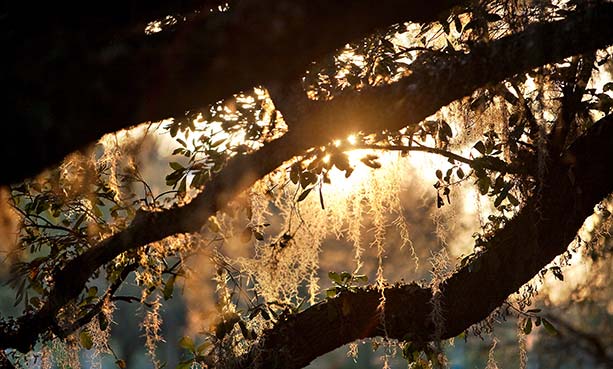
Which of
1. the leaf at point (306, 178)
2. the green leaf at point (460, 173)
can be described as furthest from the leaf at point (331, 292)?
the green leaf at point (460, 173)

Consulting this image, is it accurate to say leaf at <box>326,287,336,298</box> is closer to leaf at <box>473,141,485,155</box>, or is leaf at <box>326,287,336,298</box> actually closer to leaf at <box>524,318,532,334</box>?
leaf at <box>473,141,485,155</box>

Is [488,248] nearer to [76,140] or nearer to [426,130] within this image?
[426,130]

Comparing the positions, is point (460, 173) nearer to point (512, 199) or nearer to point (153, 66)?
point (512, 199)

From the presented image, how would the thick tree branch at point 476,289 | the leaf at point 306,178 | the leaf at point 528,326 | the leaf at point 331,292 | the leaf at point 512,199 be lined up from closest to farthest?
the leaf at point 306,178, the thick tree branch at point 476,289, the leaf at point 512,199, the leaf at point 331,292, the leaf at point 528,326

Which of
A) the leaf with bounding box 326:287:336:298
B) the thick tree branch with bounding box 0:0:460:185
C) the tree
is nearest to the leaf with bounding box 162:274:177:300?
the tree

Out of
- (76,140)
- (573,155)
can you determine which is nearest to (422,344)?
(573,155)

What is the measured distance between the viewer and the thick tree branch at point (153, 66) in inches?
66.3

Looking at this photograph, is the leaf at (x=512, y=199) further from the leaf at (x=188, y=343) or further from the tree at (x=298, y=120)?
the leaf at (x=188, y=343)

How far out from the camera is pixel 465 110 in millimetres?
3701

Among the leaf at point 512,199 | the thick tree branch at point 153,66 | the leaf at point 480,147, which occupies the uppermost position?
the leaf at point 480,147

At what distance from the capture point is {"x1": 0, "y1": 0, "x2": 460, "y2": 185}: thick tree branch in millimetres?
1684

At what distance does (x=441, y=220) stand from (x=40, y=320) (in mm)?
1855

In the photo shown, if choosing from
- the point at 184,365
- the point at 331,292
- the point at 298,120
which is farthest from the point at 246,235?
the point at 298,120

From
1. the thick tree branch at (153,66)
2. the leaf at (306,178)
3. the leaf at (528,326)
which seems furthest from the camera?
the leaf at (528,326)
